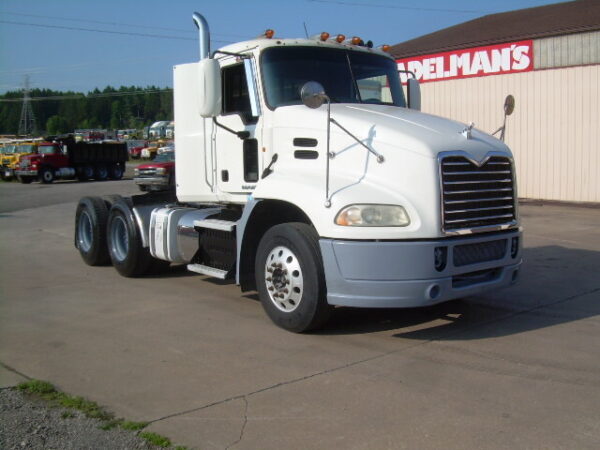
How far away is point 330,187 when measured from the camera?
6109 millimetres

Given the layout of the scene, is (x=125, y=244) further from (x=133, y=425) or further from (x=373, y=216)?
(x=133, y=425)

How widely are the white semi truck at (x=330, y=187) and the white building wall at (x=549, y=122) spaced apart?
1191cm

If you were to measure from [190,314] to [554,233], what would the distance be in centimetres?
878

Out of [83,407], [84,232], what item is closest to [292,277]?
[83,407]

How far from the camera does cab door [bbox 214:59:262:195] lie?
289 inches

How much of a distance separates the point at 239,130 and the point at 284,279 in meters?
1.98

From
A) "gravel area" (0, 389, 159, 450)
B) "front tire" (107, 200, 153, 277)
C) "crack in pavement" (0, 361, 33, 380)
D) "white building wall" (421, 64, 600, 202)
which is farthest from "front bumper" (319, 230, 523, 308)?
"white building wall" (421, 64, 600, 202)

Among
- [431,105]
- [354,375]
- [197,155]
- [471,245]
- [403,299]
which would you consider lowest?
[354,375]

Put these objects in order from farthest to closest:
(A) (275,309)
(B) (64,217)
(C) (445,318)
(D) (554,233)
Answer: (B) (64,217) < (D) (554,233) < (C) (445,318) < (A) (275,309)

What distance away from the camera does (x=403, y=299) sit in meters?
5.90

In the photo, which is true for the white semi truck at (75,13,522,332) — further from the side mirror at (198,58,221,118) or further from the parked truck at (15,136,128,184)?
the parked truck at (15,136,128,184)

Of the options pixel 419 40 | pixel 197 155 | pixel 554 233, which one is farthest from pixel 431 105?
pixel 197 155

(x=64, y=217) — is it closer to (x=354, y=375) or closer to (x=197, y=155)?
(x=197, y=155)

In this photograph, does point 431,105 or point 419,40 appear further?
point 419,40
